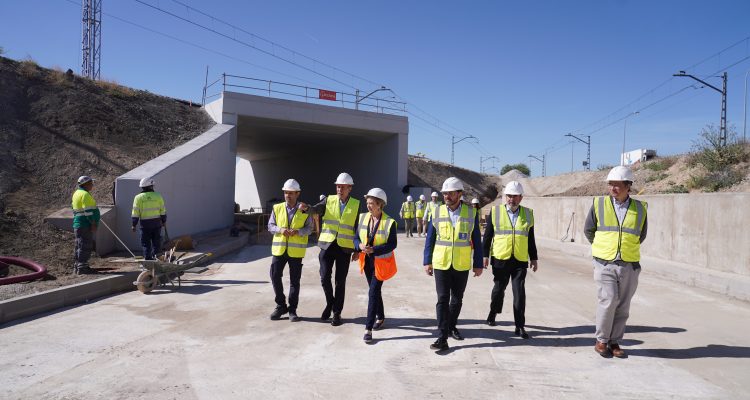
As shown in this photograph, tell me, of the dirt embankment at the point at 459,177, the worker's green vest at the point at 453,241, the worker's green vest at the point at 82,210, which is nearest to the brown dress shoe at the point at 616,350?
the worker's green vest at the point at 453,241

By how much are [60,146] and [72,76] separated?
547 centimetres

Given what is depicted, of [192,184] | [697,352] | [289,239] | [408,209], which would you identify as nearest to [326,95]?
[408,209]

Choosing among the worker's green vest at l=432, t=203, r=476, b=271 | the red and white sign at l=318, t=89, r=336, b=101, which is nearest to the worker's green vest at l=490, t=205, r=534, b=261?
the worker's green vest at l=432, t=203, r=476, b=271

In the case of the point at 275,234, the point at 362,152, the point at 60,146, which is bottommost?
the point at 275,234

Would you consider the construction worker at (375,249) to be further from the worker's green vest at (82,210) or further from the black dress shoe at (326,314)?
the worker's green vest at (82,210)

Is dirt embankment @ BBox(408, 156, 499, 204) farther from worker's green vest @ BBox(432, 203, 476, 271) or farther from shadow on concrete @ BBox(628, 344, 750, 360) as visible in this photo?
shadow on concrete @ BBox(628, 344, 750, 360)

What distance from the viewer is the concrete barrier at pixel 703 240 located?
867 cm

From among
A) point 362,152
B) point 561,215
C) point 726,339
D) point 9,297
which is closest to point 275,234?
point 9,297

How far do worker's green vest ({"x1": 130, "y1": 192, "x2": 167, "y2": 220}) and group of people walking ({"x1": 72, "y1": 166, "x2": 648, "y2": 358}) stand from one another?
138 inches

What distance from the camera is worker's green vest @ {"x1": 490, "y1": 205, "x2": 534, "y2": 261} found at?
233 inches

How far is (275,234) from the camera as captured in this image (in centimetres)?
644

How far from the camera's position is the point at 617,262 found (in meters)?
5.11

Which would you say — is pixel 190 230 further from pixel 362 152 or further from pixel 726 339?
pixel 362 152

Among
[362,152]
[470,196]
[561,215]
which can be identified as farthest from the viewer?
[470,196]
